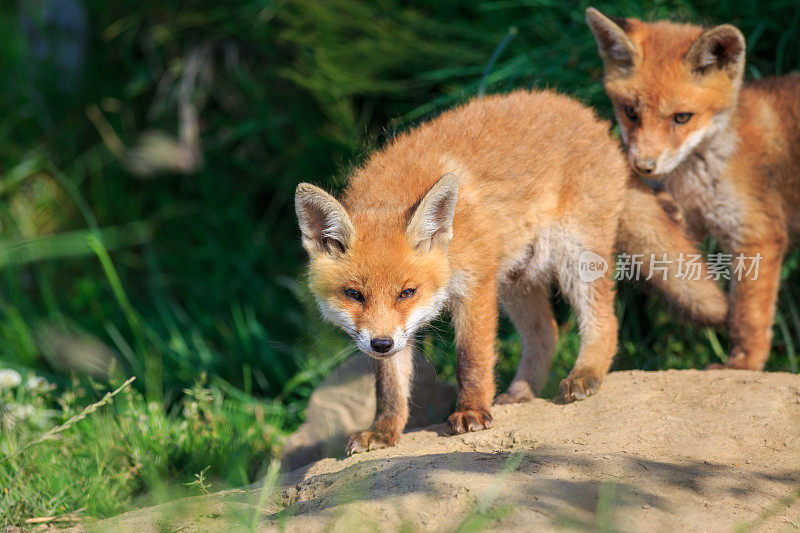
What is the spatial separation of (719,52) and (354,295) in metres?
2.55

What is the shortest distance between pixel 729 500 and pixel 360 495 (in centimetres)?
124

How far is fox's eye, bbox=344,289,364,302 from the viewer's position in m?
3.23

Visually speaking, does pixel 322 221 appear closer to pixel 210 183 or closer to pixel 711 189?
pixel 711 189

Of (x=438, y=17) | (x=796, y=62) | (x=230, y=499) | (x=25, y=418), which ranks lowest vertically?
(x=25, y=418)

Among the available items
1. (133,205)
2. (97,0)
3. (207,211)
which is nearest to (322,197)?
(207,211)

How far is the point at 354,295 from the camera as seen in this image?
3.24 metres

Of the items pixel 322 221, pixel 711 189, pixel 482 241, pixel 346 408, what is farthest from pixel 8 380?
pixel 711 189

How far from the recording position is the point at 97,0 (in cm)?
782

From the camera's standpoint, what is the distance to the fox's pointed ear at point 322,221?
3.21 metres

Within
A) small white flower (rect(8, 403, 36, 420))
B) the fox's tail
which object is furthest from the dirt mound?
small white flower (rect(8, 403, 36, 420))

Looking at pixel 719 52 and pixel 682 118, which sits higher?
pixel 719 52

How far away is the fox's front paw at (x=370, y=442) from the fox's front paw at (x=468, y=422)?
11.0 inches

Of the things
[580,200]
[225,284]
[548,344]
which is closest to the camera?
[580,200]

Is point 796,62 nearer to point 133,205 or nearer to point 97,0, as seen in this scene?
point 133,205
